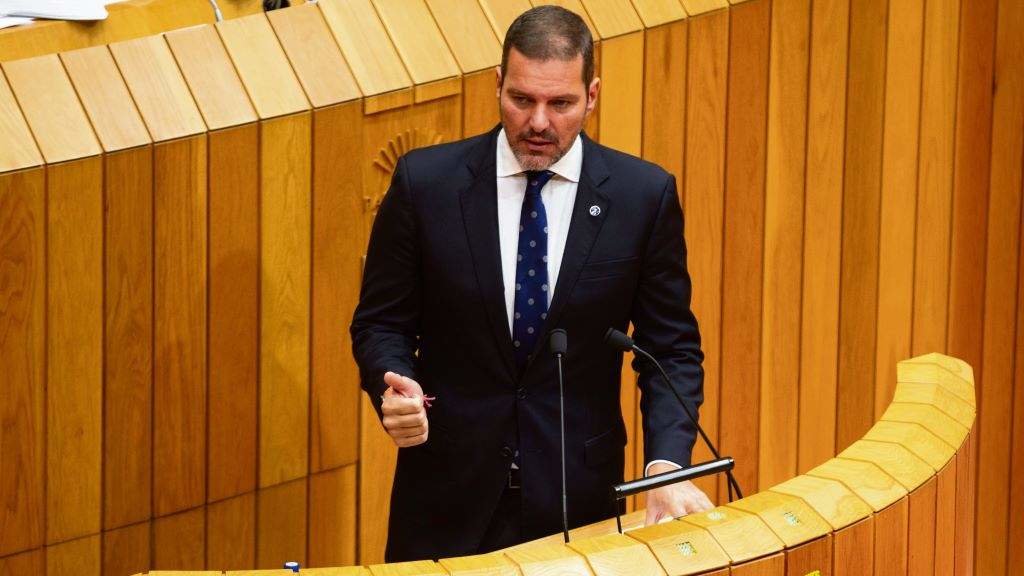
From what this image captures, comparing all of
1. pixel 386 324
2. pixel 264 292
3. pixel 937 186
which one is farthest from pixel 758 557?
pixel 937 186

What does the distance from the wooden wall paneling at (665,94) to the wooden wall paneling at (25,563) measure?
139cm

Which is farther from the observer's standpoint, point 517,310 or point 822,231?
point 822,231

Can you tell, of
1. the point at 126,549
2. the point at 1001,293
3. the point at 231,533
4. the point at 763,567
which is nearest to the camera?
the point at 763,567

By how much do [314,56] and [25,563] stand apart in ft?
3.23

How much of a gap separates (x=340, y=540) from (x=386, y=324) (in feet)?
2.73

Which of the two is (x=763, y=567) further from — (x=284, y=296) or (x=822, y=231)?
(x=822, y=231)

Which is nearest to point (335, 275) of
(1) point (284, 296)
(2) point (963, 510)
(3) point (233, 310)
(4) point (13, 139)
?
(1) point (284, 296)

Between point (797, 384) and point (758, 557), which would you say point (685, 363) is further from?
point (797, 384)

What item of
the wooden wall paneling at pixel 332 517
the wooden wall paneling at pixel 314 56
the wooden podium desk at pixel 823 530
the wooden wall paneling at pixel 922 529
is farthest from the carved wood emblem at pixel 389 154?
the wooden wall paneling at pixel 922 529

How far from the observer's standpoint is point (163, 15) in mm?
2973

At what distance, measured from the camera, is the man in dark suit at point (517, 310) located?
7.90 feet

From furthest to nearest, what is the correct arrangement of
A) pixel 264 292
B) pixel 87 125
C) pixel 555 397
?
pixel 264 292
pixel 87 125
pixel 555 397

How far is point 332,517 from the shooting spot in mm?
3121

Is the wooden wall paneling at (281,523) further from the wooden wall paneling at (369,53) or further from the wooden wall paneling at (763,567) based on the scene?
the wooden wall paneling at (763,567)
